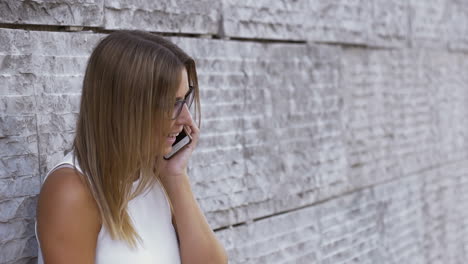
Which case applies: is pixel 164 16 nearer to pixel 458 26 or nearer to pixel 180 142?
pixel 180 142

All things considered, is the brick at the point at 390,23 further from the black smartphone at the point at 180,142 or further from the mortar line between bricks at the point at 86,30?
the black smartphone at the point at 180,142

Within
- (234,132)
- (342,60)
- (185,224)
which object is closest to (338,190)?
(342,60)

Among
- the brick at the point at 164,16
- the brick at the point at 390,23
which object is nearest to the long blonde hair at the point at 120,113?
the brick at the point at 164,16

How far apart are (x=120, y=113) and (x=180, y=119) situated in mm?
215

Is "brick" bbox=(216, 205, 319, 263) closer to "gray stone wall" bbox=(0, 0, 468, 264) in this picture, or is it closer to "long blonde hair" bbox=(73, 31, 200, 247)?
"gray stone wall" bbox=(0, 0, 468, 264)

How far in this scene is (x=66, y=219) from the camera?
184cm

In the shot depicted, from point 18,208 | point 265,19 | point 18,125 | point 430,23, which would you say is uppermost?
point 430,23

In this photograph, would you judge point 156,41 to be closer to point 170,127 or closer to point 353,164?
point 170,127

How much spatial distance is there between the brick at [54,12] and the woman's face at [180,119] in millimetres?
538

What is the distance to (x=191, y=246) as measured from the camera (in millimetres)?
2262

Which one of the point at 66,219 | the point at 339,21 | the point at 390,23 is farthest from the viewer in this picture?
the point at 390,23

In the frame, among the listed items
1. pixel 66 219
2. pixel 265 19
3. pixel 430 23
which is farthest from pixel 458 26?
pixel 66 219

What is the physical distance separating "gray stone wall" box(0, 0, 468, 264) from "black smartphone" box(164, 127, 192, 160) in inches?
13.5

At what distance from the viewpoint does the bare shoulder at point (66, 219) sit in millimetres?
1829
